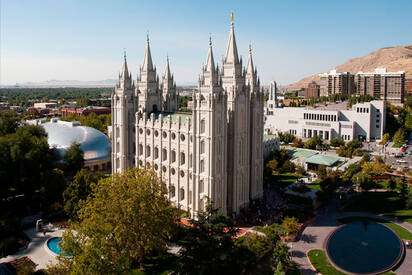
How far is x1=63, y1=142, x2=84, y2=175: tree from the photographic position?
53.2 metres

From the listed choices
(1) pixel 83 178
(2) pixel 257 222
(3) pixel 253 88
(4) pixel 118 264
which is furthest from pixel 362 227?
(1) pixel 83 178

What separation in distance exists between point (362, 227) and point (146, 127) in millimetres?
29108

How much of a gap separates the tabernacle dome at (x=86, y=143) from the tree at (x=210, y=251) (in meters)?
36.0

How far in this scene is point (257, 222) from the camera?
3934cm

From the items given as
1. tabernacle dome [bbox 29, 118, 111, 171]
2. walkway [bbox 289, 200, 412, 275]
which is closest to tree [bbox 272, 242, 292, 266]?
walkway [bbox 289, 200, 412, 275]

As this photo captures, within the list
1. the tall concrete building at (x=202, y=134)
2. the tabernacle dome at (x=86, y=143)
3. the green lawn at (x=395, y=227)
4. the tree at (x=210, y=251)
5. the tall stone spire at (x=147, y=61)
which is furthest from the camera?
the tabernacle dome at (x=86, y=143)

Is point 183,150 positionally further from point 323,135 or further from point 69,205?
point 323,135

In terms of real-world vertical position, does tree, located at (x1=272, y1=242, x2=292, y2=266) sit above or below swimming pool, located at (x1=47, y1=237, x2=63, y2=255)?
above

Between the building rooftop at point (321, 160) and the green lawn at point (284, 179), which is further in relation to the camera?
the building rooftop at point (321, 160)

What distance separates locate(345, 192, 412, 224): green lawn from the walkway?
4.94 feet

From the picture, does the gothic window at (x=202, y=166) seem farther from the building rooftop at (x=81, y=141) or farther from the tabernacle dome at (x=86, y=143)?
the building rooftop at (x=81, y=141)

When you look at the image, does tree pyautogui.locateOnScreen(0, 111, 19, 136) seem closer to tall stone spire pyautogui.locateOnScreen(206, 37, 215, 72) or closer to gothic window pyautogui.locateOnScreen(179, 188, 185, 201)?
gothic window pyautogui.locateOnScreen(179, 188, 185, 201)

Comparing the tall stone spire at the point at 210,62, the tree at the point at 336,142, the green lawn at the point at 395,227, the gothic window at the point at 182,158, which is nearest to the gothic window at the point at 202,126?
the gothic window at the point at 182,158

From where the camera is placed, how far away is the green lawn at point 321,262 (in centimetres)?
2997
